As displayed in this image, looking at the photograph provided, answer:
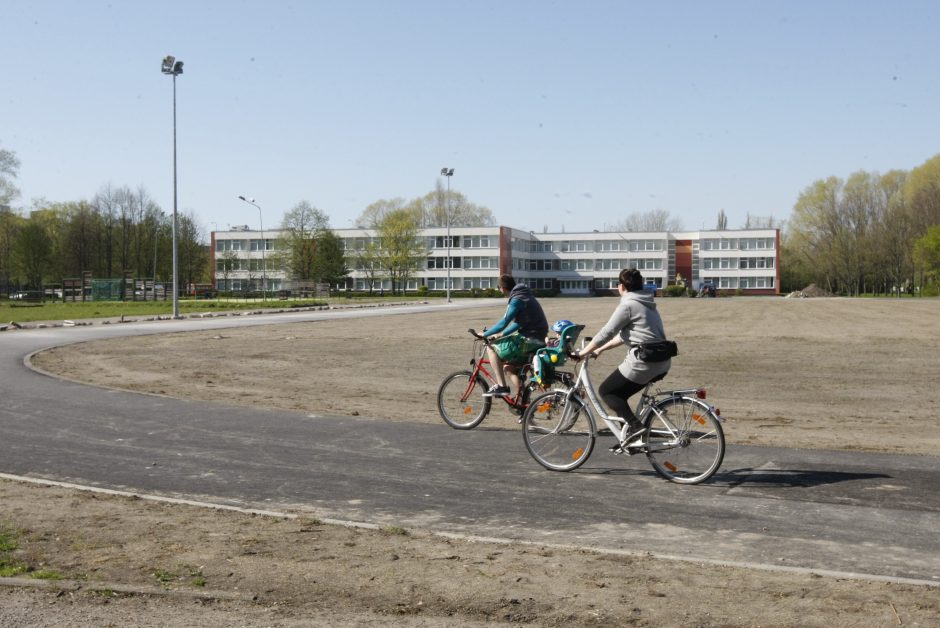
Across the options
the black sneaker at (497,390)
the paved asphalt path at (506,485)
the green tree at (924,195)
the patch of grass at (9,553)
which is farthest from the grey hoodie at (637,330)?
the green tree at (924,195)

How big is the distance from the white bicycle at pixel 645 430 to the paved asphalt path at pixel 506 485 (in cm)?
20

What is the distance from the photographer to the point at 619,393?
26.2 ft

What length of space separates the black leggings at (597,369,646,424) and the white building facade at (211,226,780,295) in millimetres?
115052

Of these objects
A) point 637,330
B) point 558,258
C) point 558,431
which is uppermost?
point 558,258

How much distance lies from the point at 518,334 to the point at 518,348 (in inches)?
6.3

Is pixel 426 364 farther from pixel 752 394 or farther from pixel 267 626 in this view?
pixel 267 626

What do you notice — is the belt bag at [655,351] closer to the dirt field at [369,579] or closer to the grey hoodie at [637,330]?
the grey hoodie at [637,330]

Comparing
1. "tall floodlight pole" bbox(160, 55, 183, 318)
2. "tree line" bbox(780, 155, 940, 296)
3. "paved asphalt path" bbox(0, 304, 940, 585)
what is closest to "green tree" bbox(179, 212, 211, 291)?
"tall floodlight pole" bbox(160, 55, 183, 318)

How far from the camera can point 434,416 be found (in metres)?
12.0

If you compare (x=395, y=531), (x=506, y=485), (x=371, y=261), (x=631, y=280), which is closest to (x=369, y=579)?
(x=395, y=531)

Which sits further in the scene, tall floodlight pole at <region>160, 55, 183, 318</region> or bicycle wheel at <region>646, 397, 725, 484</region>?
tall floodlight pole at <region>160, 55, 183, 318</region>

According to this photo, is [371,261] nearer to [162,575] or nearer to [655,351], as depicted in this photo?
[655,351]

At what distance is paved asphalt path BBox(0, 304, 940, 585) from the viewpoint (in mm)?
6066

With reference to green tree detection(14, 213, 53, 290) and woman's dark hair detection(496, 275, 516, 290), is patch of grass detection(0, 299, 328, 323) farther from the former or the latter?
woman's dark hair detection(496, 275, 516, 290)
